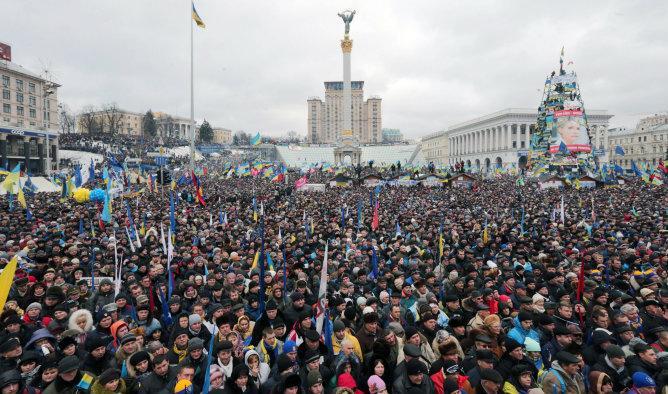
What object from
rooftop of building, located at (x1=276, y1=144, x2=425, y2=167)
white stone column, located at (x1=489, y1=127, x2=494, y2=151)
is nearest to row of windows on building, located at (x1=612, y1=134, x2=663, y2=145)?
white stone column, located at (x1=489, y1=127, x2=494, y2=151)

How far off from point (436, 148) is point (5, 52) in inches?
3914

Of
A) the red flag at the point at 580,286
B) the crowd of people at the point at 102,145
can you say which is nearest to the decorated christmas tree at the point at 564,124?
the red flag at the point at 580,286

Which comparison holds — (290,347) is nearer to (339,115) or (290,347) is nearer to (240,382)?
(240,382)

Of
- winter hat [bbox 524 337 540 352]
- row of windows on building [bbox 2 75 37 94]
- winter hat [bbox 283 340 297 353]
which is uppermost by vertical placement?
row of windows on building [bbox 2 75 37 94]

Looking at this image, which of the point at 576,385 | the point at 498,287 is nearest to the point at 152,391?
the point at 576,385

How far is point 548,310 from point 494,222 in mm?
10981

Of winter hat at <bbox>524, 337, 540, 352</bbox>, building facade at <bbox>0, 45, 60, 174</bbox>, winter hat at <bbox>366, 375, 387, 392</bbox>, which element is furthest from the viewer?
building facade at <bbox>0, 45, 60, 174</bbox>

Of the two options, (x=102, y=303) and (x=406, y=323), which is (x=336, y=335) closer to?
(x=406, y=323)

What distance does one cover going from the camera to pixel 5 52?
46.7 m

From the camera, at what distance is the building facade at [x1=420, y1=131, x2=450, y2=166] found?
110375mm

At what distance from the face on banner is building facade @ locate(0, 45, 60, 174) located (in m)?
50.7

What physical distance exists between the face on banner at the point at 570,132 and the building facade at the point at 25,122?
50.7 m

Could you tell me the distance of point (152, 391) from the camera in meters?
3.74

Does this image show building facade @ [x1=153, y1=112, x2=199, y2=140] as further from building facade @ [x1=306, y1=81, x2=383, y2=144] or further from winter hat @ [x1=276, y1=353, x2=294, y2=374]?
winter hat @ [x1=276, y1=353, x2=294, y2=374]
